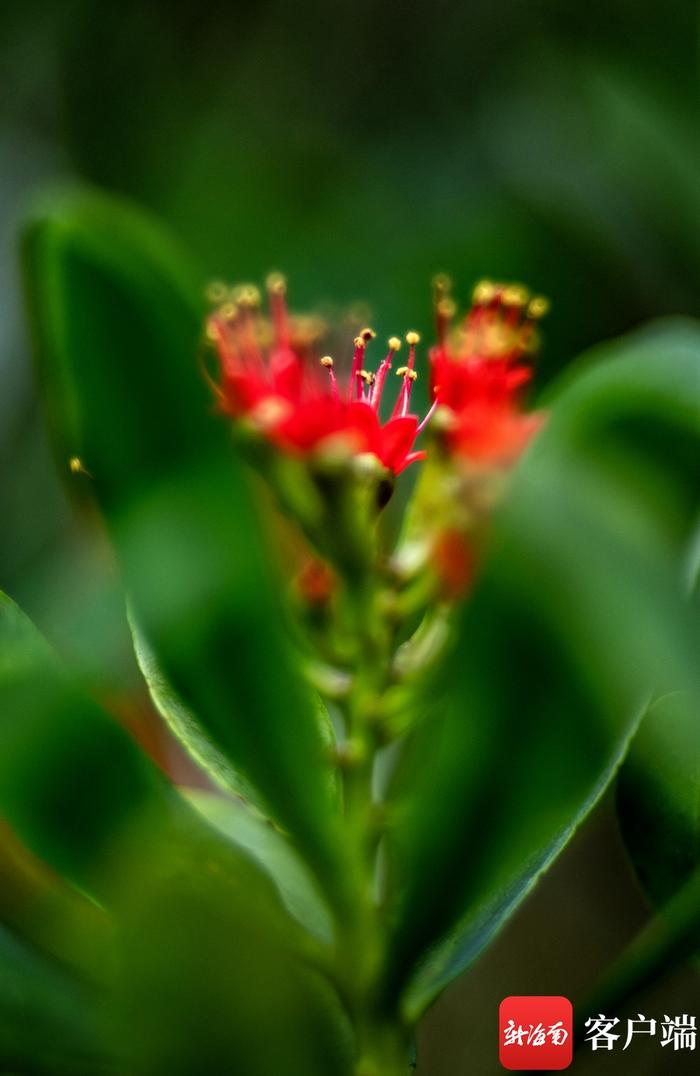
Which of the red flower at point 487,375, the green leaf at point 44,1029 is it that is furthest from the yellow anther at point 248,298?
the green leaf at point 44,1029

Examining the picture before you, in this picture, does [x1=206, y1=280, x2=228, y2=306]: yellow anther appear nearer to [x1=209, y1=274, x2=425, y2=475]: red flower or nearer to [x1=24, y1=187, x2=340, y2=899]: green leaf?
[x1=209, y1=274, x2=425, y2=475]: red flower

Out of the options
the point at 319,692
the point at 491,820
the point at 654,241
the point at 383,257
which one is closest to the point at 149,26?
the point at 383,257

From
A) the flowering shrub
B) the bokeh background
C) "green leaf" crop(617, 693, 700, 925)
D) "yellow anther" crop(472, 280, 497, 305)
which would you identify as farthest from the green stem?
the bokeh background

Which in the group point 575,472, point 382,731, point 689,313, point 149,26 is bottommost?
point 689,313

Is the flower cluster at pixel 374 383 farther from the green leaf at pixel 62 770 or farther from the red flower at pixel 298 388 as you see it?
the green leaf at pixel 62 770

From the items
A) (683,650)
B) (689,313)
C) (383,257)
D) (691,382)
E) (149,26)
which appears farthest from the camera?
(149,26)

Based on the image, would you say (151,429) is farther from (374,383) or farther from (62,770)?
(374,383)

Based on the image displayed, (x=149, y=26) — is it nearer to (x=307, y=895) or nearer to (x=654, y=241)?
(x=654, y=241)
